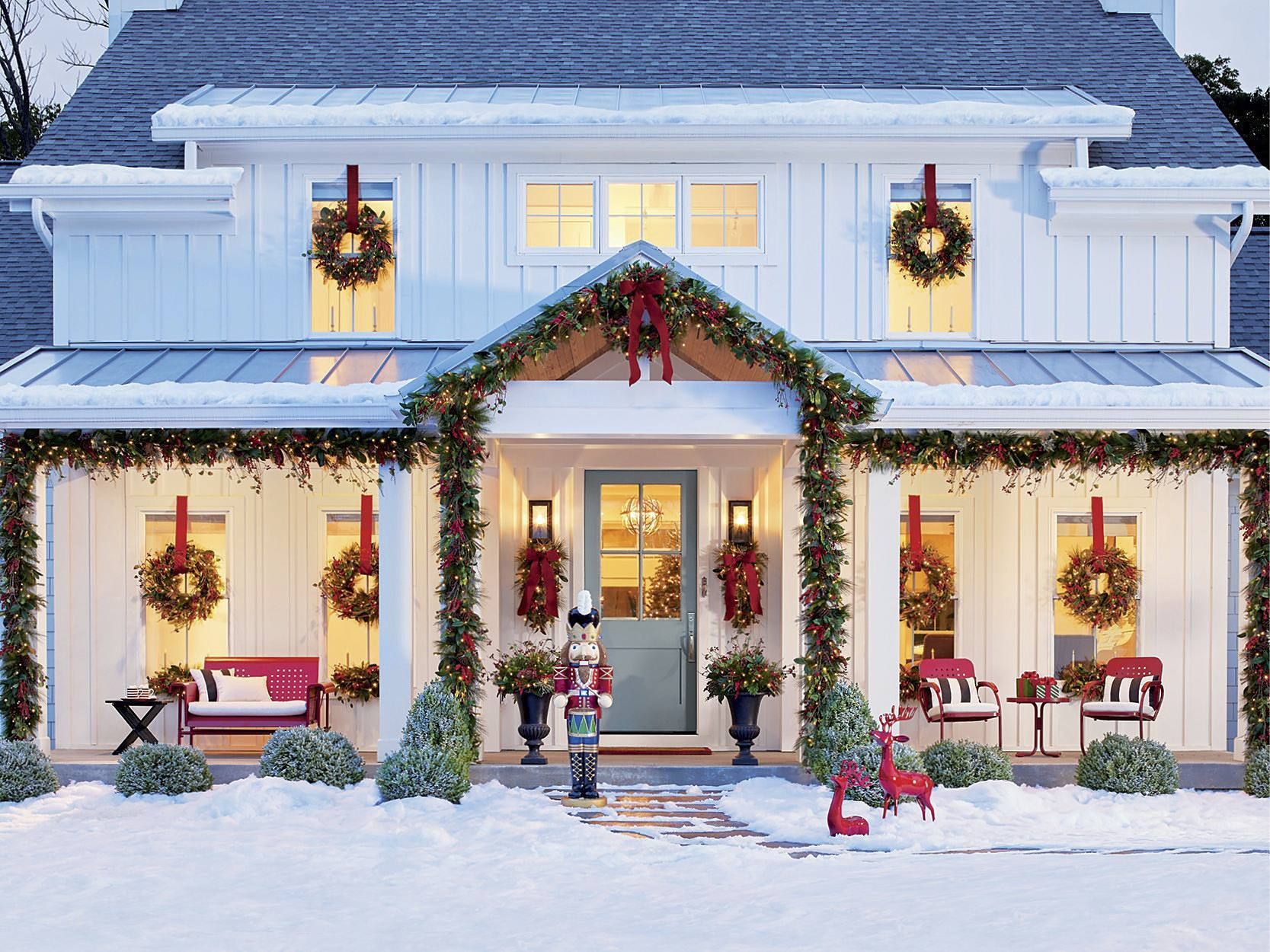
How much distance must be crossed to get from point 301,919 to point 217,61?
1107 cm

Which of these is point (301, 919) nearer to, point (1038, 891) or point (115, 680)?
point (1038, 891)

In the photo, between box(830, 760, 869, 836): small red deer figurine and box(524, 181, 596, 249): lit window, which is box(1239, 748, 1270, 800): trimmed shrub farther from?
box(524, 181, 596, 249): lit window

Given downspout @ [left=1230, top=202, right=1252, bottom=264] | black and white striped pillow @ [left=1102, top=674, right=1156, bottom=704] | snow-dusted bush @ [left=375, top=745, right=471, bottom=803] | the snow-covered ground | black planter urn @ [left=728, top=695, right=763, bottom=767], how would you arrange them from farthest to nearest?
downspout @ [left=1230, top=202, right=1252, bottom=264] → black and white striped pillow @ [left=1102, top=674, right=1156, bottom=704] → black planter urn @ [left=728, top=695, right=763, bottom=767] → snow-dusted bush @ [left=375, top=745, right=471, bottom=803] → the snow-covered ground

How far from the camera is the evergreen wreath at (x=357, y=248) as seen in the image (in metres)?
14.1

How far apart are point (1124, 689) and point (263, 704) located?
7.26 m

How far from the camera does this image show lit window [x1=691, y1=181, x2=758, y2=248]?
1427 cm

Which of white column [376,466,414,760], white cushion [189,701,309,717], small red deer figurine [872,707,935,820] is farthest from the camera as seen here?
white cushion [189,701,309,717]

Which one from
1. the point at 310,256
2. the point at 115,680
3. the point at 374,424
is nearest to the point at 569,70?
the point at 310,256

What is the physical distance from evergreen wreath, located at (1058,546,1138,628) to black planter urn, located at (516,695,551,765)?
484 centimetres

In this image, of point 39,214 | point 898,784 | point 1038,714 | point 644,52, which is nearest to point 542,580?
point 898,784

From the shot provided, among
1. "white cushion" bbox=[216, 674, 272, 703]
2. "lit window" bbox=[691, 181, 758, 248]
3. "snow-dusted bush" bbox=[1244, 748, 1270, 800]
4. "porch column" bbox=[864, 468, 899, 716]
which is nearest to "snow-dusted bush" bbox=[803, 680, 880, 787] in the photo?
"porch column" bbox=[864, 468, 899, 716]

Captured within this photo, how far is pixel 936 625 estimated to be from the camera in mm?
14070

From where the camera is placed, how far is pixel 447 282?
14.1m

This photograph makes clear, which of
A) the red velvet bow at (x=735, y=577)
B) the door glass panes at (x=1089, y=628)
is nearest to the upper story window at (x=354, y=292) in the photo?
the red velvet bow at (x=735, y=577)
